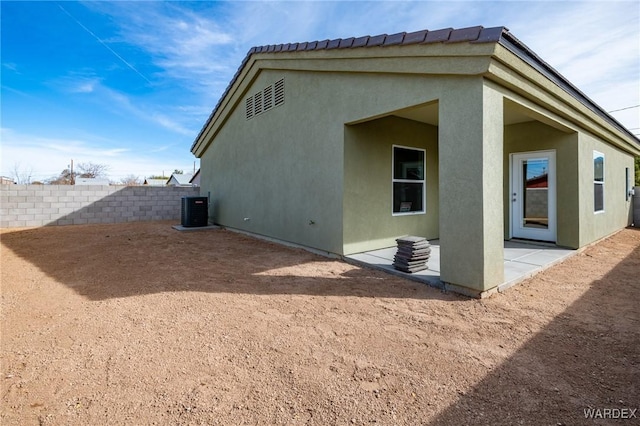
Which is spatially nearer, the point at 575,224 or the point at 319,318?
the point at 319,318

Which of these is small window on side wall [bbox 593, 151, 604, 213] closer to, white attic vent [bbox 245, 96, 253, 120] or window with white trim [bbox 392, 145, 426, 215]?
window with white trim [bbox 392, 145, 426, 215]

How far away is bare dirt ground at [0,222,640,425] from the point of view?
1.83 metres

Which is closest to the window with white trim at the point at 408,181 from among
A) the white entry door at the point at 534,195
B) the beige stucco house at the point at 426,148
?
the beige stucco house at the point at 426,148

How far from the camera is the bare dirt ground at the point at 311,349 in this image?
5.99ft

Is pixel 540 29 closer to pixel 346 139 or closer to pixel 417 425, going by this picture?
pixel 346 139

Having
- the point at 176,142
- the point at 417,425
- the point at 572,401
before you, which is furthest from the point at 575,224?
the point at 176,142

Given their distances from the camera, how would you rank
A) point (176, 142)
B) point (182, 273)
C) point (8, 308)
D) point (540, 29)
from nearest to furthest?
point (8, 308) → point (182, 273) → point (540, 29) → point (176, 142)

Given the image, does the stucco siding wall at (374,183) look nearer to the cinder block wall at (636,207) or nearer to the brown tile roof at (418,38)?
the brown tile roof at (418,38)

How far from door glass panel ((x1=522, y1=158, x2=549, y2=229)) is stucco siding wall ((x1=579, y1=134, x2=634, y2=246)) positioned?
2.11ft

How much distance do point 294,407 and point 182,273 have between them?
3.77 m

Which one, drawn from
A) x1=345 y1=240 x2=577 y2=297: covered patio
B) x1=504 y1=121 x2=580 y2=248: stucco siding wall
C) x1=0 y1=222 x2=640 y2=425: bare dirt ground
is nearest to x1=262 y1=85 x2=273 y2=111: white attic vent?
x1=345 y1=240 x2=577 y2=297: covered patio

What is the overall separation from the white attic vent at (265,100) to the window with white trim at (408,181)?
327 centimetres

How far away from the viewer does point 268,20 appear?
7.91m

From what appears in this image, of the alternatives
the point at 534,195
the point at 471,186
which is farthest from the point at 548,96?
the point at 534,195
